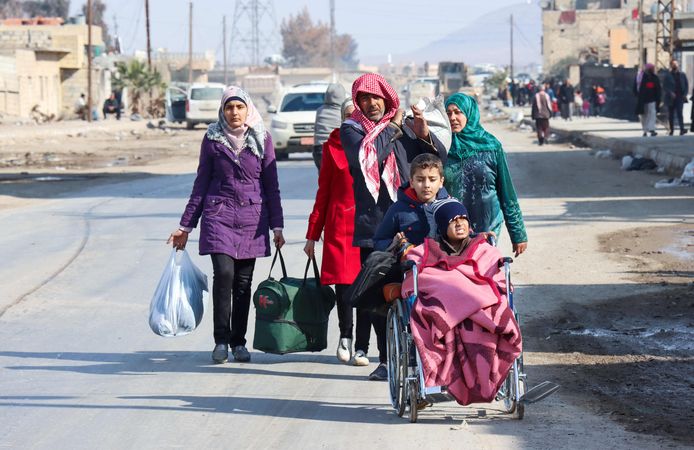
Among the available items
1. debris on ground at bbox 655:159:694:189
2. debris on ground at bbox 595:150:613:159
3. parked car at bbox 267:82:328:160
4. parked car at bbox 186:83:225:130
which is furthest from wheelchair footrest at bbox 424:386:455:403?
parked car at bbox 186:83:225:130

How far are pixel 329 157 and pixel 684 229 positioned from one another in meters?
9.10

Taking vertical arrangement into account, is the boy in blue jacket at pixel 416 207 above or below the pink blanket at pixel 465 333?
above

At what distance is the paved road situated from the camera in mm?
6547

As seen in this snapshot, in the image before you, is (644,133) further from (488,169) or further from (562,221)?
(488,169)

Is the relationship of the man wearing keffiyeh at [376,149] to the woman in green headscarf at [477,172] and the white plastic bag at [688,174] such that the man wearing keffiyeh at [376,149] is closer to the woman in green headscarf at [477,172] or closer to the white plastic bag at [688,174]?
the woman in green headscarf at [477,172]

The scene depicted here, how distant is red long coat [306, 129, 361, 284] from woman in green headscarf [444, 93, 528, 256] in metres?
0.66

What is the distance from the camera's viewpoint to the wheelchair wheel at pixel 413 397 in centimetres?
659

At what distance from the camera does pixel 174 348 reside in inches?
364

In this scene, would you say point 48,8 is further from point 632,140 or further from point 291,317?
point 291,317

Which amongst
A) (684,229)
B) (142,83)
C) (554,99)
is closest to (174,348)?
(684,229)

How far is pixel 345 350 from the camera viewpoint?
8352 millimetres

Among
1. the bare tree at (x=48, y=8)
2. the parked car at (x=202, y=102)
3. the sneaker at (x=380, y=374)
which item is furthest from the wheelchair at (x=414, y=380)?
the bare tree at (x=48, y=8)

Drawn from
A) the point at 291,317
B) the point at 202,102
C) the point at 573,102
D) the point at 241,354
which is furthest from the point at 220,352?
the point at 202,102

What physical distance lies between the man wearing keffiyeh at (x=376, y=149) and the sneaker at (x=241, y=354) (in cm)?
104
